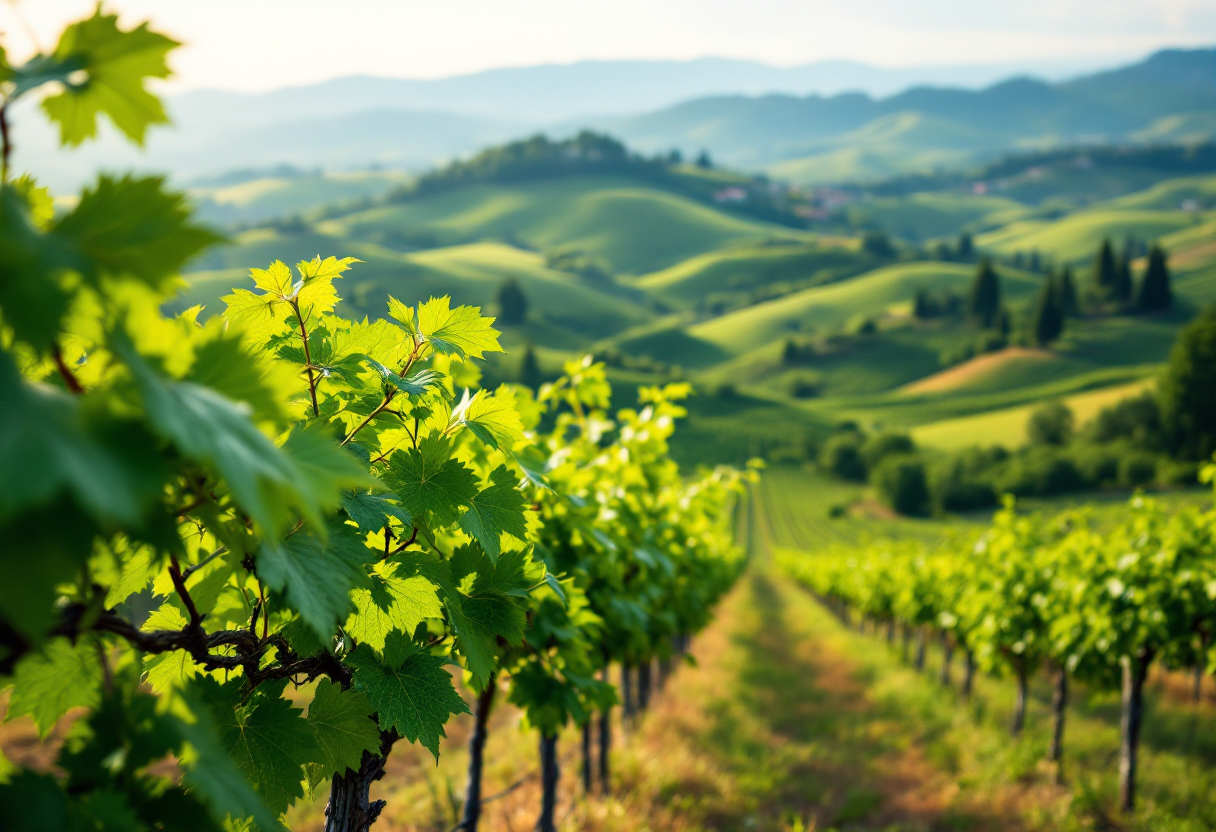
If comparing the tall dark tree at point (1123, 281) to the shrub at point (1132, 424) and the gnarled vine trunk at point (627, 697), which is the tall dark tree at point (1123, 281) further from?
the gnarled vine trunk at point (627, 697)

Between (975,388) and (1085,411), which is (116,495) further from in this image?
(975,388)

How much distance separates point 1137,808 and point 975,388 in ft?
379

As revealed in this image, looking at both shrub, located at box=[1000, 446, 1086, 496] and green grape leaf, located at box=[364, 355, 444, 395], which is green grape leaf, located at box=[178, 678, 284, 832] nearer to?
green grape leaf, located at box=[364, 355, 444, 395]

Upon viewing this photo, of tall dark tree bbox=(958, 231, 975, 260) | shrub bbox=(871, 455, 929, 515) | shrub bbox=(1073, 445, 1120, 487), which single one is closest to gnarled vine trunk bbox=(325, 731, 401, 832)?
shrub bbox=(871, 455, 929, 515)

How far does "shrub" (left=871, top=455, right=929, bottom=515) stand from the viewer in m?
84.4

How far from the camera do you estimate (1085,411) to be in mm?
92375

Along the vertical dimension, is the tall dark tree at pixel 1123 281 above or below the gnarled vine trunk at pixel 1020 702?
above

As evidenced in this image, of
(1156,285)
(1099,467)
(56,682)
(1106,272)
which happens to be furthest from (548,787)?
(1106,272)

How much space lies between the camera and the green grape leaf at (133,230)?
95cm

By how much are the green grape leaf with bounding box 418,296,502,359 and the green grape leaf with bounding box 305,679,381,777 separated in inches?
37.8

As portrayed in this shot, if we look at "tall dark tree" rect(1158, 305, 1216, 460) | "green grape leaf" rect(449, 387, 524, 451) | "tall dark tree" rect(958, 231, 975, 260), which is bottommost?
"tall dark tree" rect(1158, 305, 1216, 460)

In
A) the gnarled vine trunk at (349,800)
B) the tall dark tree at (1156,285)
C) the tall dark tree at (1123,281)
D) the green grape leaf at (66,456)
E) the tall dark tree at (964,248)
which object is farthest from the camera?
the tall dark tree at (964,248)

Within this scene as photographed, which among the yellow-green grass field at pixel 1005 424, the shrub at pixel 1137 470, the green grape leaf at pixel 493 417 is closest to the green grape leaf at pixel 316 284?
the green grape leaf at pixel 493 417

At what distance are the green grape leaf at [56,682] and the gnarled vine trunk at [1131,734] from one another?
9.20 meters
